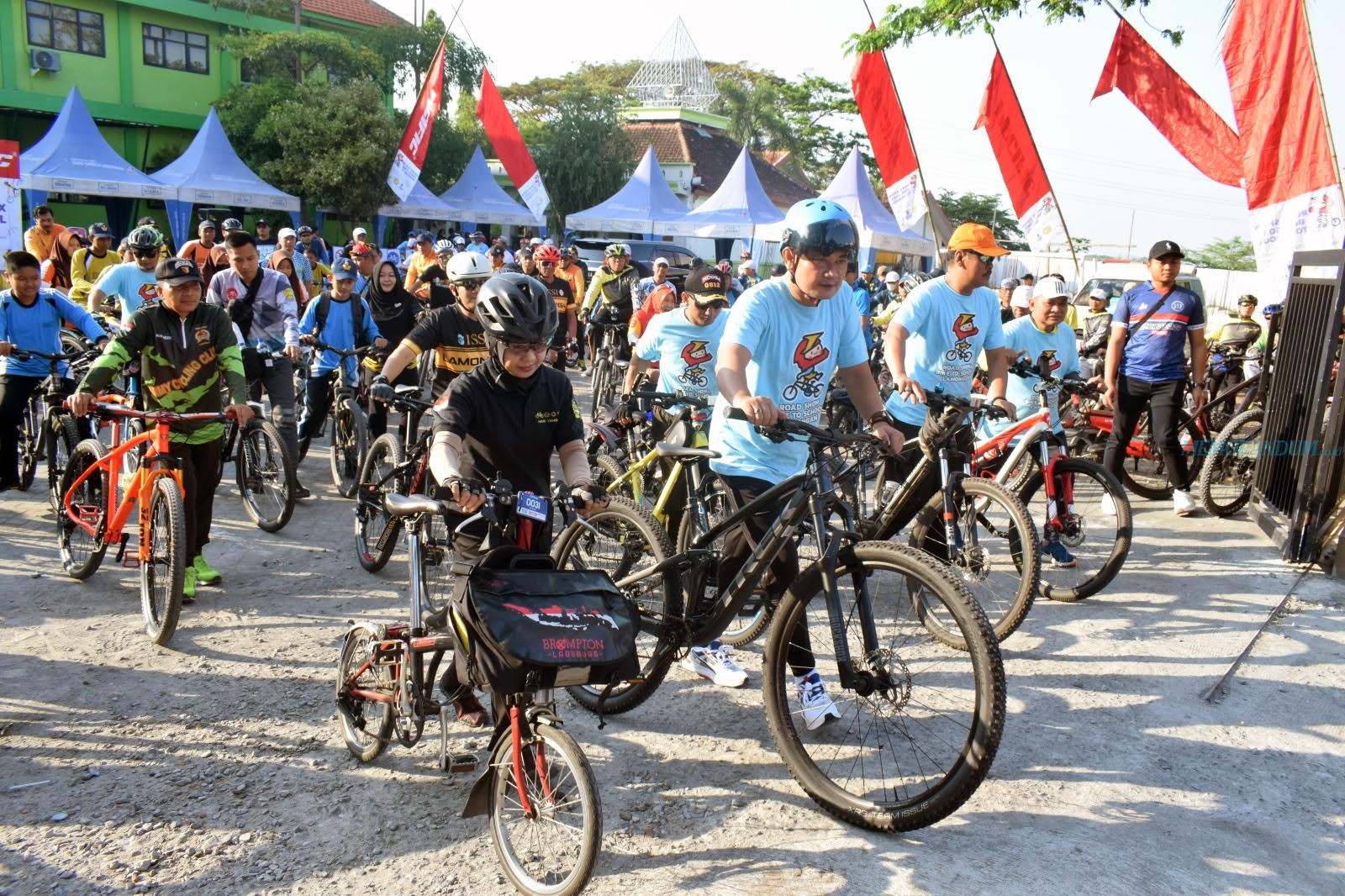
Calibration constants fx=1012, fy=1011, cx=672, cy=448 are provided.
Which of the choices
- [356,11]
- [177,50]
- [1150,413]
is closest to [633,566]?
[1150,413]

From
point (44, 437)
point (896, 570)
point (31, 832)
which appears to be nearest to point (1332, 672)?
point (896, 570)

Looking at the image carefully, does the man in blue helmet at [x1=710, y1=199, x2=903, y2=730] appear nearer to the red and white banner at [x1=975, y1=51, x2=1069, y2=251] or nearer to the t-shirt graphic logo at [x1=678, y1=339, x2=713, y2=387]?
the t-shirt graphic logo at [x1=678, y1=339, x2=713, y2=387]

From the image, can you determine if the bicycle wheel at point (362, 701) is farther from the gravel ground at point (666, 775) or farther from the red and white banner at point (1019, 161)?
the red and white banner at point (1019, 161)

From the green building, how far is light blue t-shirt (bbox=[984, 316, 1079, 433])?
107ft

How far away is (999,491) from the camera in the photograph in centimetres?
517

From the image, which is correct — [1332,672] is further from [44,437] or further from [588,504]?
[44,437]

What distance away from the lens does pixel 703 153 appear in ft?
169

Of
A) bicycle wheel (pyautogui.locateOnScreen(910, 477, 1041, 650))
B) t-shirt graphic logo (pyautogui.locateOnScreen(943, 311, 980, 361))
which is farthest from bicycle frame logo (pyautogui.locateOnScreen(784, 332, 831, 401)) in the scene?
t-shirt graphic logo (pyautogui.locateOnScreen(943, 311, 980, 361))

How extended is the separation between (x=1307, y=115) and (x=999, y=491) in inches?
165

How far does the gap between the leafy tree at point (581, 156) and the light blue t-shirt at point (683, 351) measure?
36.0 meters

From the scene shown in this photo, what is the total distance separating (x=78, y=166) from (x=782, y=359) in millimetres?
21553

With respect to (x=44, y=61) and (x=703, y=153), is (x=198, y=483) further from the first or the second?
(x=703, y=153)

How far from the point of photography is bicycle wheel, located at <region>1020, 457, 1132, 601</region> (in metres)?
5.90

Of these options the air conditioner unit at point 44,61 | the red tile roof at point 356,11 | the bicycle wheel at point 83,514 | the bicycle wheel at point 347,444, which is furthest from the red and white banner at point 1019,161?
the red tile roof at point 356,11
